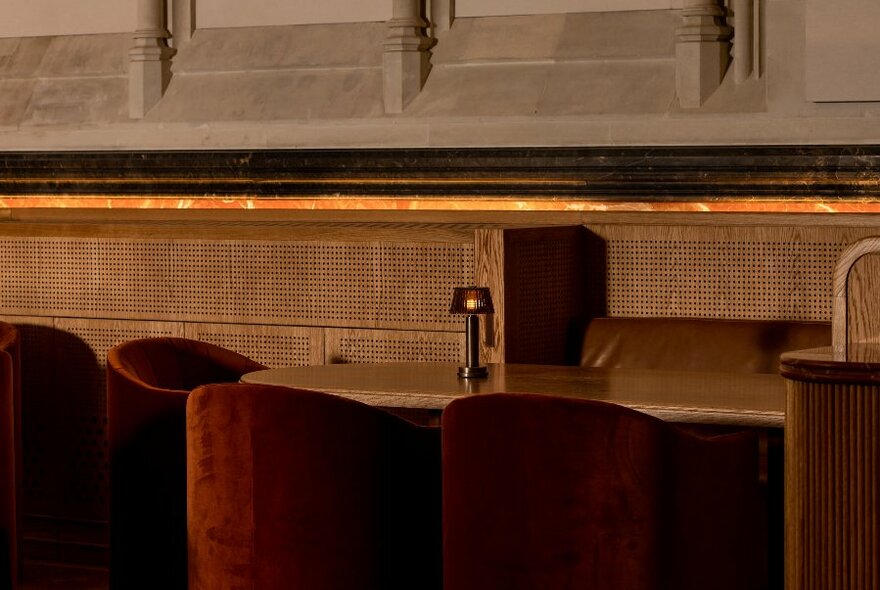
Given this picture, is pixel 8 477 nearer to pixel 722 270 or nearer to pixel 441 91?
pixel 722 270

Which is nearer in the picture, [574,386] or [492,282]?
[574,386]

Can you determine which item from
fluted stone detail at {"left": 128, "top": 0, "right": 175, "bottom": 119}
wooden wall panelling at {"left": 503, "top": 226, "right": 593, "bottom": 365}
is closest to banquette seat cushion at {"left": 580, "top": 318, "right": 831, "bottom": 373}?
wooden wall panelling at {"left": 503, "top": 226, "right": 593, "bottom": 365}

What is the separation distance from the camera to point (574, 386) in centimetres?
399

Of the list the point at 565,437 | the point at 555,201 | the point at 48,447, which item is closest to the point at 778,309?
the point at 555,201

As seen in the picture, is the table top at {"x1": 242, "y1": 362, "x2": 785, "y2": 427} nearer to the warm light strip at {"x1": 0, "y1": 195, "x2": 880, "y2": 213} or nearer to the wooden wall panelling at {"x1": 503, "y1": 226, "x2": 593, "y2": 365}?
the wooden wall panelling at {"x1": 503, "y1": 226, "x2": 593, "y2": 365}

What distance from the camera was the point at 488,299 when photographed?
13.8 ft

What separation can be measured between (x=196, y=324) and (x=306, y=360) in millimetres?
463

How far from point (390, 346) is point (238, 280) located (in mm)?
628

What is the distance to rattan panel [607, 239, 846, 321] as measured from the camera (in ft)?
16.9

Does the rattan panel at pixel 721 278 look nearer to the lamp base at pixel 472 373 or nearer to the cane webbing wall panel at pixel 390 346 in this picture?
the cane webbing wall panel at pixel 390 346

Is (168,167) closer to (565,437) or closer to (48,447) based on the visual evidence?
(48,447)


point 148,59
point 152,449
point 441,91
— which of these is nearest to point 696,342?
point 152,449

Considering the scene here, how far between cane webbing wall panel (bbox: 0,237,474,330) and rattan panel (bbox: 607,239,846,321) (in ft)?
2.14

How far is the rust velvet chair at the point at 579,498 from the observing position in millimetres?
3201
